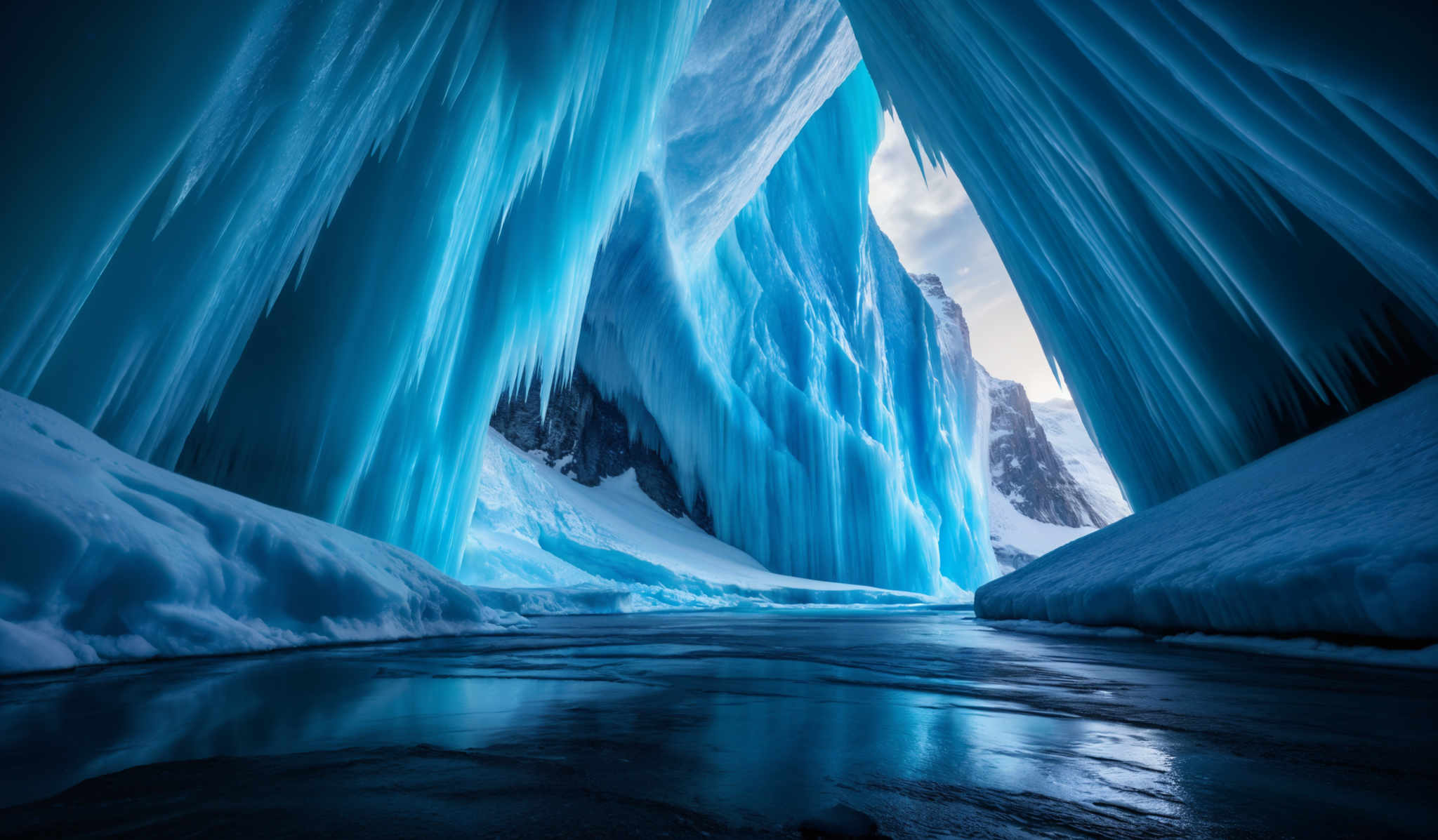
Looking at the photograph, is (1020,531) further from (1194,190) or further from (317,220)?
(317,220)

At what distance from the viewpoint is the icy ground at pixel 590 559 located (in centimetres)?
990

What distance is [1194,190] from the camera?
14.5ft

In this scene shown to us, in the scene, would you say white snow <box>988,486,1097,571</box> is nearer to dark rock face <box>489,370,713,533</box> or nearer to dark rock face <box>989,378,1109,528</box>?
dark rock face <box>989,378,1109,528</box>

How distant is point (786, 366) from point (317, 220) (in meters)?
14.2

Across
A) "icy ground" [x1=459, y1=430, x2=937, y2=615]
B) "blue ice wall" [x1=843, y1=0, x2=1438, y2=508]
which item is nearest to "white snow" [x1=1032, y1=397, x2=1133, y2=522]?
"icy ground" [x1=459, y1=430, x2=937, y2=615]

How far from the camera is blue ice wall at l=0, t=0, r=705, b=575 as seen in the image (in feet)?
11.3

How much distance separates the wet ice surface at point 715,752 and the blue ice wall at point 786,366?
1314 centimetres

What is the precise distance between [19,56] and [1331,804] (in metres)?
5.00

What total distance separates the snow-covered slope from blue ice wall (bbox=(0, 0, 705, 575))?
5.66 m

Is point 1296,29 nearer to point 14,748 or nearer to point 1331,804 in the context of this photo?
point 1331,804

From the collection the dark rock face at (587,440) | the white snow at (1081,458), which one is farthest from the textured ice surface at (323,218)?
the white snow at (1081,458)

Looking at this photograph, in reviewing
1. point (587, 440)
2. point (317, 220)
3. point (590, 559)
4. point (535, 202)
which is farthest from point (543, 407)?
point (587, 440)

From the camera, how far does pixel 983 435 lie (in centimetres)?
2833

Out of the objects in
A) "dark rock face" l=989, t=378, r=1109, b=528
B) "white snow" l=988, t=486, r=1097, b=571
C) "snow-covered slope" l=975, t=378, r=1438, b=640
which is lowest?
"snow-covered slope" l=975, t=378, r=1438, b=640
